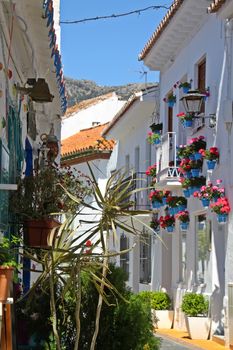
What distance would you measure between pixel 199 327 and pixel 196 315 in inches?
13.5

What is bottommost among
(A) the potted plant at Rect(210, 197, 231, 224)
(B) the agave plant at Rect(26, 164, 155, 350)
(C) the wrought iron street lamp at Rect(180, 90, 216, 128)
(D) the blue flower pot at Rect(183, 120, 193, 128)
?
(B) the agave plant at Rect(26, 164, 155, 350)

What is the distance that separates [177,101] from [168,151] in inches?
62.5

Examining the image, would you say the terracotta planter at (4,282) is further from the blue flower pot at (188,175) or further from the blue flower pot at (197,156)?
the blue flower pot at (188,175)

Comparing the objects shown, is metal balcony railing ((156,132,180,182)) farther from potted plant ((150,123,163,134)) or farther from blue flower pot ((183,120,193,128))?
potted plant ((150,123,163,134))

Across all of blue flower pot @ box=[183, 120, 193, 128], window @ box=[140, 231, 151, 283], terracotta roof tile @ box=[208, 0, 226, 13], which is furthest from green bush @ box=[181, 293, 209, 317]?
window @ box=[140, 231, 151, 283]

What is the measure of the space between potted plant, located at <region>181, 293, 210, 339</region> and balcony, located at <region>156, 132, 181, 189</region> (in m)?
3.27

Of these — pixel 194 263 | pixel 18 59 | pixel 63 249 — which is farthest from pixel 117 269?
pixel 194 263

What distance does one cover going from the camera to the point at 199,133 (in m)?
19.3

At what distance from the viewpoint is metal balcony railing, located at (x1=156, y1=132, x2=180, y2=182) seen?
2062 cm

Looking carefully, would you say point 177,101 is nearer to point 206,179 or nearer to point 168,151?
point 168,151

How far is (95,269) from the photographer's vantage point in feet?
25.2

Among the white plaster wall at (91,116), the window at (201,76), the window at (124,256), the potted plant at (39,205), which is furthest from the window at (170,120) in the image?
the white plaster wall at (91,116)

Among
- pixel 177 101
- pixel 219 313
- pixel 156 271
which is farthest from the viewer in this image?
pixel 156 271

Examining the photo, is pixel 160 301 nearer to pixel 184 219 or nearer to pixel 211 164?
pixel 184 219
